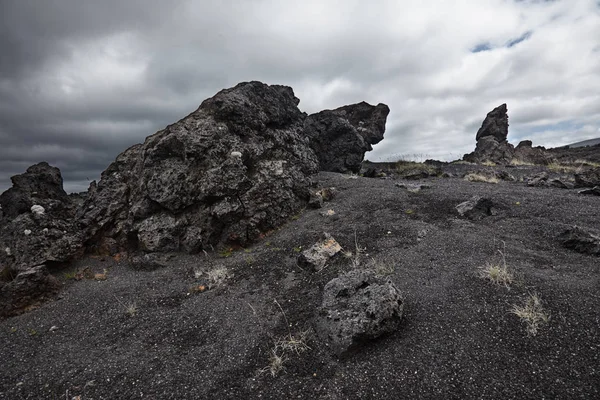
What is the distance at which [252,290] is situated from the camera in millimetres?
7406

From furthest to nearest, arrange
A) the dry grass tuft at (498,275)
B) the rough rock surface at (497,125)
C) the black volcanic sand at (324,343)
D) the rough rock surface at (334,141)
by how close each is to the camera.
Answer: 1. the rough rock surface at (497,125)
2. the rough rock surface at (334,141)
3. the dry grass tuft at (498,275)
4. the black volcanic sand at (324,343)

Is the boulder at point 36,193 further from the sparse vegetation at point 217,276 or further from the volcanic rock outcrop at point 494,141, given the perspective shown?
the volcanic rock outcrop at point 494,141

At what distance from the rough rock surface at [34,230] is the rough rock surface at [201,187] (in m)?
0.75

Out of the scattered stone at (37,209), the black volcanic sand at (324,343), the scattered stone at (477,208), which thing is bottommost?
the black volcanic sand at (324,343)

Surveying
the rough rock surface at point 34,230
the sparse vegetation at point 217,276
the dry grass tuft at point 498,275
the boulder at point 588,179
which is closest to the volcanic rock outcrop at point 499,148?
the boulder at point 588,179

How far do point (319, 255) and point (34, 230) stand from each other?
9.58 meters

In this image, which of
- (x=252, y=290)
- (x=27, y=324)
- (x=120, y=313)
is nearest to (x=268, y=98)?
(x=252, y=290)

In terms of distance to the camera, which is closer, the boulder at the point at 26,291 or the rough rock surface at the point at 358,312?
the rough rock surface at the point at 358,312

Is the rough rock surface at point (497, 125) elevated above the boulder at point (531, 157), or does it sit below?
above

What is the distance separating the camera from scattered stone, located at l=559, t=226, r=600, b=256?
21.9 feet

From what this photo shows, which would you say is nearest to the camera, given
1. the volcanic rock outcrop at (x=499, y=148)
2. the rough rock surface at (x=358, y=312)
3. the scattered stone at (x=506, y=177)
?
the rough rock surface at (x=358, y=312)

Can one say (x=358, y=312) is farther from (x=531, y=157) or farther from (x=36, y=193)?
(x=531, y=157)

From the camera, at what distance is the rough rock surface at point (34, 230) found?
30.5ft

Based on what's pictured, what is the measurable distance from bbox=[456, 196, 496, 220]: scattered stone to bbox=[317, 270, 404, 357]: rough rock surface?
5852 millimetres
